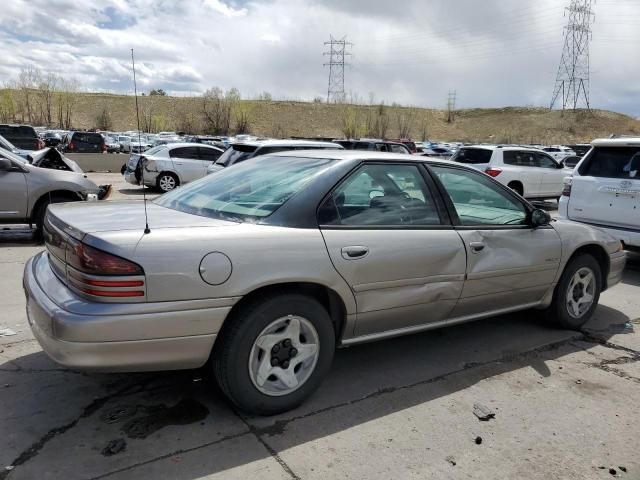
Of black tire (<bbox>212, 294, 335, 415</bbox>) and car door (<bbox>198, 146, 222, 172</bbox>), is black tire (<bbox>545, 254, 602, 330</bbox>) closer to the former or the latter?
black tire (<bbox>212, 294, 335, 415</bbox>)

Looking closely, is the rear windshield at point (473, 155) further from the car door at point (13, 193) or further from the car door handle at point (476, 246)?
the car door handle at point (476, 246)

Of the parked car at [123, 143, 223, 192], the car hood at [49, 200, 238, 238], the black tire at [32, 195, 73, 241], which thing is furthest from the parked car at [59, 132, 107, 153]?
the car hood at [49, 200, 238, 238]

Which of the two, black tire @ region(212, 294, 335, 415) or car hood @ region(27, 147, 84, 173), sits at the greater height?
car hood @ region(27, 147, 84, 173)

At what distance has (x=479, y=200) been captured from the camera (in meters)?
4.23

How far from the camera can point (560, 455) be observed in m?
2.94

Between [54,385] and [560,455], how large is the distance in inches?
123

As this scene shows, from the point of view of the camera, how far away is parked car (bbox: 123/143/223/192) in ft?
53.6

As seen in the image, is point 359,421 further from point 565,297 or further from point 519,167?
point 519,167

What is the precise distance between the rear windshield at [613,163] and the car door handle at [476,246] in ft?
13.7

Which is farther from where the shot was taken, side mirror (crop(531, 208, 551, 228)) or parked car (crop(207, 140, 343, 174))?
parked car (crop(207, 140, 343, 174))

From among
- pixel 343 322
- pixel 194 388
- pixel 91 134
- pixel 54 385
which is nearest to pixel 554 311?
pixel 343 322

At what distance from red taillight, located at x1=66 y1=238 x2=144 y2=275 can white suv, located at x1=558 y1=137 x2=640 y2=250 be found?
20.8 ft

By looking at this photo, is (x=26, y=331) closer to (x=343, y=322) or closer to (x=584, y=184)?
(x=343, y=322)

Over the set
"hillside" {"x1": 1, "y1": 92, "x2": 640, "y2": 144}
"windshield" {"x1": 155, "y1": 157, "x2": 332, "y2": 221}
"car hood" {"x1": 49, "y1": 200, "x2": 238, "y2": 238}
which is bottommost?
"car hood" {"x1": 49, "y1": 200, "x2": 238, "y2": 238}
